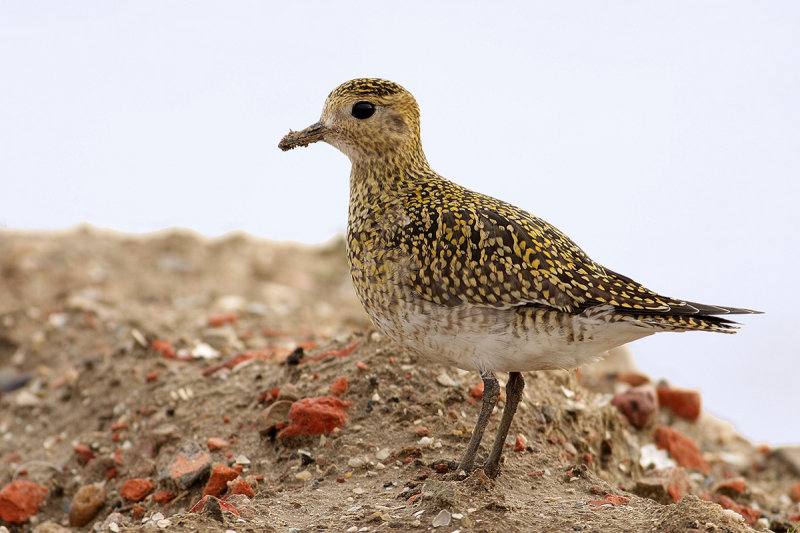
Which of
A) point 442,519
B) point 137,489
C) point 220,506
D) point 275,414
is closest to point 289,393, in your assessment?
point 275,414

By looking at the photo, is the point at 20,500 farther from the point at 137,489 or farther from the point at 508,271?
the point at 508,271

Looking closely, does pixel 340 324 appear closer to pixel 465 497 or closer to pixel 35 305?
pixel 35 305

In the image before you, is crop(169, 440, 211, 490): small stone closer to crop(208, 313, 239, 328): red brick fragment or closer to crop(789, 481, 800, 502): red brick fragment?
crop(208, 313, 239, 328): red brick fragment

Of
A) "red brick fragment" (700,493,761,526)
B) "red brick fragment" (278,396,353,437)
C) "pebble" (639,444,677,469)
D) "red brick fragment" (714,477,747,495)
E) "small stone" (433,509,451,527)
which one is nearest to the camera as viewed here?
"small stone" (433,509,451,527)

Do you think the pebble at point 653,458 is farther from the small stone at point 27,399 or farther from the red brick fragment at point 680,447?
the small stone at point 27,399

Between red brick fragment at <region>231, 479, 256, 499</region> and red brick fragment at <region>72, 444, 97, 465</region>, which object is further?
red brick fragment at <region>72, 444, 97, 465</region>

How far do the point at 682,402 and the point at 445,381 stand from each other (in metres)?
3.38

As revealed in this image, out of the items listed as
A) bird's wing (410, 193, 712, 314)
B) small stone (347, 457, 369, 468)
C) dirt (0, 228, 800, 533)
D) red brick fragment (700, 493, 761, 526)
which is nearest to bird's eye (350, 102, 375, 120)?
bird's wing (410, 193, 712, 314)

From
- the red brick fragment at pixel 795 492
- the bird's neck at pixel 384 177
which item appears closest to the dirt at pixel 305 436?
the red brick fragment at pixel 795 492

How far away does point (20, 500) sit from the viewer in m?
7.10

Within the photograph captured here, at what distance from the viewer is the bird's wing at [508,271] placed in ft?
17.6

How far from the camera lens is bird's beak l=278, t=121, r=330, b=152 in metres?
6.30

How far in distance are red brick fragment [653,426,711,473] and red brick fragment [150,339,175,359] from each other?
14.8 feet

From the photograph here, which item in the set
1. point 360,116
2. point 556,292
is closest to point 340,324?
point 360,116
